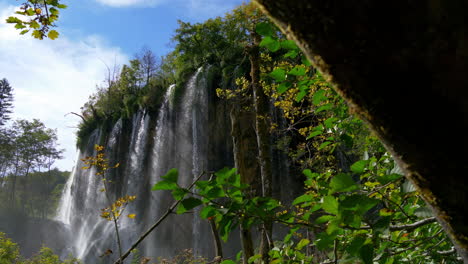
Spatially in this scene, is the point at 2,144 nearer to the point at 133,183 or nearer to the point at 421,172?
the point at 133,183

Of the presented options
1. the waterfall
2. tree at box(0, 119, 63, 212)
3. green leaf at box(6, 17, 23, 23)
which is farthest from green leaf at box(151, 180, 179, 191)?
tree at box(0, 119, 63, 212)

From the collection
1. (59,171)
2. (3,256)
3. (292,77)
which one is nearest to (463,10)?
(292,77)

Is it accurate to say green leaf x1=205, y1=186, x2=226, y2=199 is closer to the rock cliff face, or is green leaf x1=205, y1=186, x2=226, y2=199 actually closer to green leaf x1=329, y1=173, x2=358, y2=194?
green leaf x1=329, y1=173, x2=358, y2=194

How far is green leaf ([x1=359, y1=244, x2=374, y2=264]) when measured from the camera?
0.78 metres

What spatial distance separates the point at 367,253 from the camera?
79 centimetres

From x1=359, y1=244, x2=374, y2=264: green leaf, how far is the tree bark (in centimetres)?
32

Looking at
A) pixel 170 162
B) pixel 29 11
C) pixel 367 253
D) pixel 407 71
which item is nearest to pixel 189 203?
pixel 367 253

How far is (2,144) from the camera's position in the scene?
38.1m

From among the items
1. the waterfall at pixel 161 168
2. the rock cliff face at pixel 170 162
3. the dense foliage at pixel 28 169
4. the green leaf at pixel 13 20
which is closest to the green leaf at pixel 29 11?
the green leaf at pixel 13 20

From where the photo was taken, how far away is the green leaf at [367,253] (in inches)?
30.8

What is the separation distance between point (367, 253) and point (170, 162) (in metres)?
16.3

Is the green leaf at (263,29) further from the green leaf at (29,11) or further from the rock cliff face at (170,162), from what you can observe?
the rock cliff face at (170,162)

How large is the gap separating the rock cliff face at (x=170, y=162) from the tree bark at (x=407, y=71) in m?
13.4

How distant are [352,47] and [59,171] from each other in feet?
187
